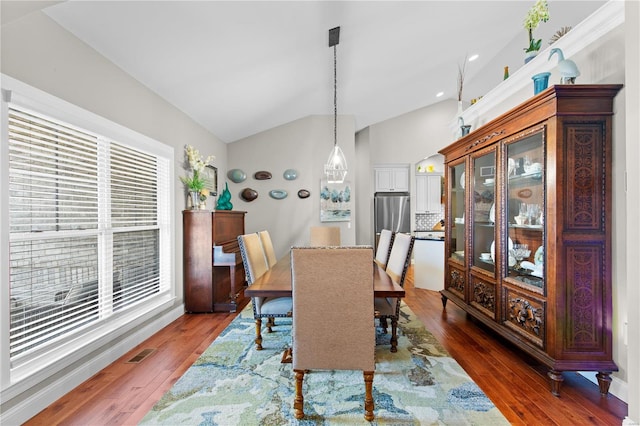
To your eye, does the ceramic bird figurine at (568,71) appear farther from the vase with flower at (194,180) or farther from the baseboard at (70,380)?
the baseboard at (70,380)

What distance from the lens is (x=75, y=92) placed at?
209 centimetres

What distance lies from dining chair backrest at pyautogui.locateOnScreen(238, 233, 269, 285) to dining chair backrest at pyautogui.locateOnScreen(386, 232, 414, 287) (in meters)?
1.24

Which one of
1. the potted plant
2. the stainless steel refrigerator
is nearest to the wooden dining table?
the potted plant

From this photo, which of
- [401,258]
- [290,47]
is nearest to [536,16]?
[290,47]

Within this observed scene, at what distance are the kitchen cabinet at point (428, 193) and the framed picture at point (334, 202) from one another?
2205 millimetres

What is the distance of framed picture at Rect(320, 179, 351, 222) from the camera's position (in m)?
5.45

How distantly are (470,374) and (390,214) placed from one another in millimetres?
4621

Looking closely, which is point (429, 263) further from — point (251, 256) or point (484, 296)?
point (251, 256)

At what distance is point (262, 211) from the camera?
5426mm

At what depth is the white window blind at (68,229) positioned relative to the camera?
175 cm

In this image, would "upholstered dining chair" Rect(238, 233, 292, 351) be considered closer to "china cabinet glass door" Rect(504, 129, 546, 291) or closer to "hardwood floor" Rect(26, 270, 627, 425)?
"hardwood floor" Rect(26, 270, 627, 425)

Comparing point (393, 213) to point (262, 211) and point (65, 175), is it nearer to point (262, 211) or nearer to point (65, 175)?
point (262, 211)

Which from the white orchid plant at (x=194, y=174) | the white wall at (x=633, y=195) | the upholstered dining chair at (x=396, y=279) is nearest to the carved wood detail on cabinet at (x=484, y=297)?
the upholstered dining chair at (x=396, y=279)

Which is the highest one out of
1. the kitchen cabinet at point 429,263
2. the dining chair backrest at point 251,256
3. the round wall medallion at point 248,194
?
the round wall medallion at point 248,194
